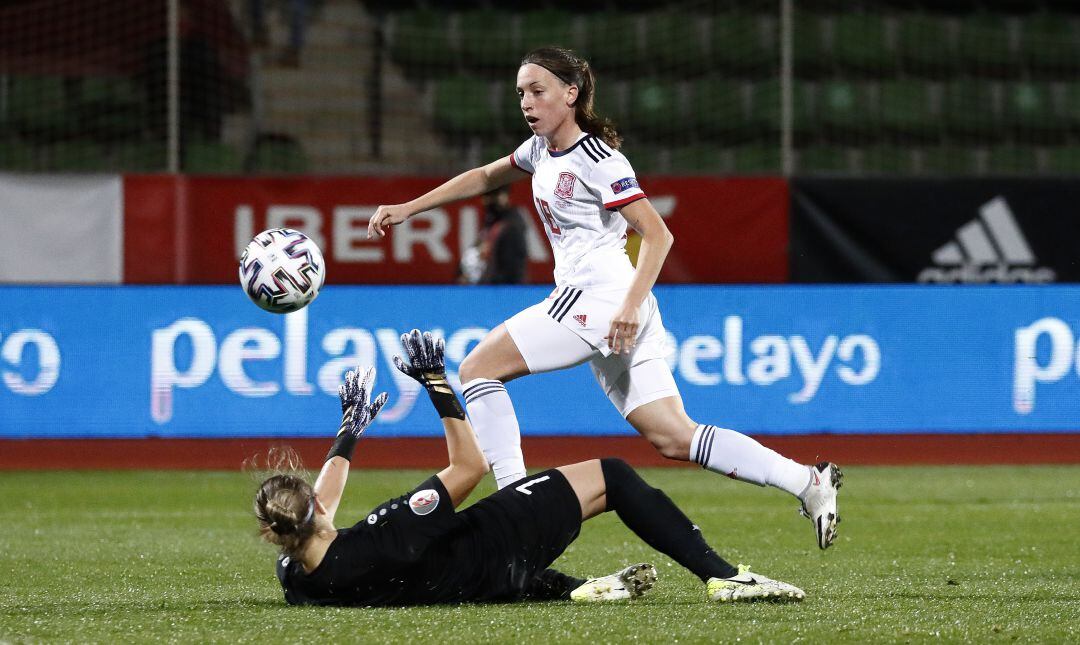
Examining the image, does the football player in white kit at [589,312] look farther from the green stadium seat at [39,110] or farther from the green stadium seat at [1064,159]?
the green stadium seat at [1064,159]

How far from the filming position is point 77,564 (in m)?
6.49

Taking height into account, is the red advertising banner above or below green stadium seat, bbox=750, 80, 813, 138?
below

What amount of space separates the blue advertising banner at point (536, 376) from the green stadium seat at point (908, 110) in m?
4.53

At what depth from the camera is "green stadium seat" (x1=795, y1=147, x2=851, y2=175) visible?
1501cm

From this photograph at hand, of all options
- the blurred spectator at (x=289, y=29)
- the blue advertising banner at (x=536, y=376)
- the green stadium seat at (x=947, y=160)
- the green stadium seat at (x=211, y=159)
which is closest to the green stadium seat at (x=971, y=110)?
the green stadium seat at (x=947, y=160)

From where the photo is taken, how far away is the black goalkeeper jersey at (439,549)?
16.2 ft

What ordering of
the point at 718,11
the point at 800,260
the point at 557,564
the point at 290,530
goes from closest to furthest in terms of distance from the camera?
the point at 290,530, the point at 557,564, the point at 800,260, the point at 718,11

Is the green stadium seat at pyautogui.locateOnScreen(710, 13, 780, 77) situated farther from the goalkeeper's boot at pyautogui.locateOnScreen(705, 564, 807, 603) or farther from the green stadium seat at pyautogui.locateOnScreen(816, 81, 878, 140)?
the goalkeeper's boot at pyautogui.locateOnScreen(705, 564, 807, 603)

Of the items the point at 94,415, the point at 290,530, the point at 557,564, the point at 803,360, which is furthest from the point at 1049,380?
the point at 290,530

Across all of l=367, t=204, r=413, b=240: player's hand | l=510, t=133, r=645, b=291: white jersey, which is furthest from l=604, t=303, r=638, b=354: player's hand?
l=367, t=204, r=413, b=240: player's hand

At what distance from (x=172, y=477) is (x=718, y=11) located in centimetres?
775

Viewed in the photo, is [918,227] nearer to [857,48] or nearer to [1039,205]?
[1039,205]

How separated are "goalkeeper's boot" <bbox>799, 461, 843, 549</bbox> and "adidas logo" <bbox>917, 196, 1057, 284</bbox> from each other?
9.02m

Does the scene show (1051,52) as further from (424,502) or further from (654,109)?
(424,502)
